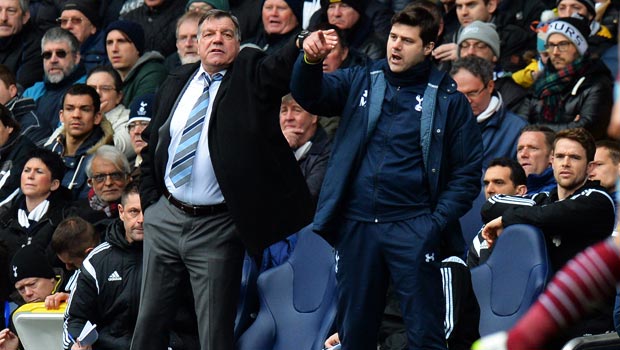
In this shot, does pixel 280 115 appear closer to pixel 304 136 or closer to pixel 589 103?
pixel 304 136

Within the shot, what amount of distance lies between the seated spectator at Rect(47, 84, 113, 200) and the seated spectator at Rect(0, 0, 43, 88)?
2314mm

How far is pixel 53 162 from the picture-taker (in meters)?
11.4

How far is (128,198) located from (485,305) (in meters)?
2.50

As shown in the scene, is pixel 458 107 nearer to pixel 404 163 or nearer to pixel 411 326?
pixel 404 163

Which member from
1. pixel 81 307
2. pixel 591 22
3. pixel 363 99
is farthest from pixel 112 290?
pixel 591 22

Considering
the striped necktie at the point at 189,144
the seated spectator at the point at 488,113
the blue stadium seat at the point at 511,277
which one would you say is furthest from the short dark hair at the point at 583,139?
the striped necktie at the point at 189,144

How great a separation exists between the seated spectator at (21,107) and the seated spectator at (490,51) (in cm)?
399

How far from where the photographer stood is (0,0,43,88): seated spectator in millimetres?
14234

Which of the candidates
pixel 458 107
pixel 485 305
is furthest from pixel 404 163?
pixel 485 305

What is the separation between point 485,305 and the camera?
28.0 ft

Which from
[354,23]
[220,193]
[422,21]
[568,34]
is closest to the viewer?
[422,21]

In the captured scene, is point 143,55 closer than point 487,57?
No

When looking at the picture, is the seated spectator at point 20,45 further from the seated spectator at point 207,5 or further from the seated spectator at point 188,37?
the seated spectator at point 188,37

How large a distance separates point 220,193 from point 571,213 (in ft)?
6.62
